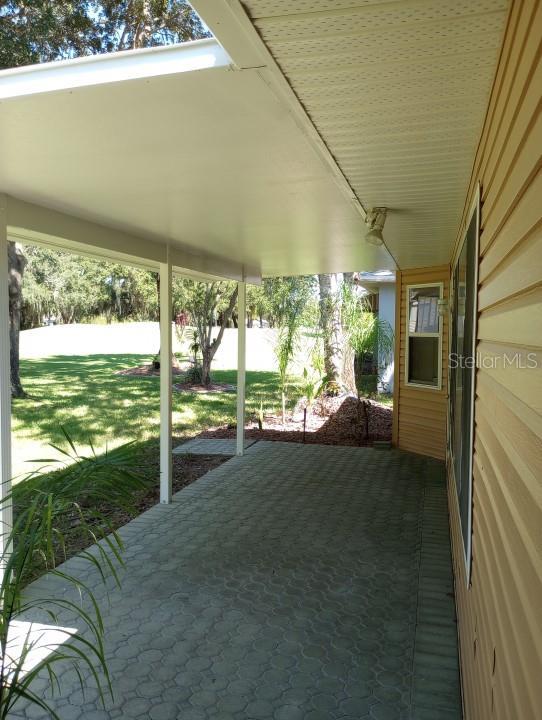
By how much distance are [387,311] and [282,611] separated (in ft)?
39.6

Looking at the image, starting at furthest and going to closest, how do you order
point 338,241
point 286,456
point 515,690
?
point 286,456 < point 338,241 < point 515,690

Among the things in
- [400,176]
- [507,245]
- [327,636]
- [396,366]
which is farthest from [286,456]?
[507,245]

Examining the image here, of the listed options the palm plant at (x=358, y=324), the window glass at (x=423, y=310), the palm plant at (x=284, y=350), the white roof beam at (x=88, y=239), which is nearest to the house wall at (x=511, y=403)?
the white roof beam at (x=88, y=239)

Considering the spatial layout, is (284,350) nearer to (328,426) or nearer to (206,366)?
(328,426)

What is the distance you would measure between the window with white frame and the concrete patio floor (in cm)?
215

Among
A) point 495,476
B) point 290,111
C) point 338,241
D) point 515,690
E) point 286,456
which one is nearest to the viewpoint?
point 515,690

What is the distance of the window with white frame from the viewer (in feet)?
26.0

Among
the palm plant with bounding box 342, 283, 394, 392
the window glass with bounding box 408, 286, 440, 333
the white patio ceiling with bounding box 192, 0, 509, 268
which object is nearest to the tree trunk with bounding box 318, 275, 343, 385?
the palm plant with bounding box 342, 283, 394, 392

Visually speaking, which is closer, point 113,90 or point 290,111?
point 113,90

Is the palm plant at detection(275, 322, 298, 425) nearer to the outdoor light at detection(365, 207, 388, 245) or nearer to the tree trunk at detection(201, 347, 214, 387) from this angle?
the tree trunk at detection(201, 347, 214, 387)

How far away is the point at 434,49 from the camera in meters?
1.75

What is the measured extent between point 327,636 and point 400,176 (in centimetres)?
274

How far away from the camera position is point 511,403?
140 cm

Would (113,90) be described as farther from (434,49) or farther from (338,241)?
(338,241)
